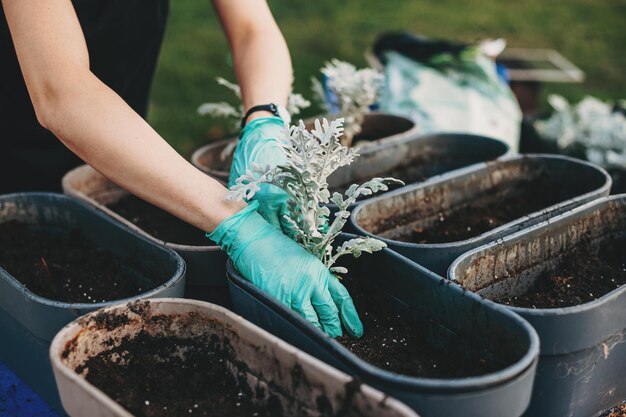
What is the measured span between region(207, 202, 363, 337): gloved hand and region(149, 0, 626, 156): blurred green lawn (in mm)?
2646

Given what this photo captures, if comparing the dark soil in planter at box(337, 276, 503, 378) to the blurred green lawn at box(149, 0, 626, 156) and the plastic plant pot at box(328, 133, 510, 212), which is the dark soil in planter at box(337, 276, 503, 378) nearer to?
the plastic plant pot at box(328, 133, 510, 212)

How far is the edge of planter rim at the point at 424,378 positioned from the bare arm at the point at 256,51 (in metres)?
0.77

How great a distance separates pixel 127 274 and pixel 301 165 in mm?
564

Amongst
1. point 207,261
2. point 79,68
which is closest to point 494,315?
point 207,261

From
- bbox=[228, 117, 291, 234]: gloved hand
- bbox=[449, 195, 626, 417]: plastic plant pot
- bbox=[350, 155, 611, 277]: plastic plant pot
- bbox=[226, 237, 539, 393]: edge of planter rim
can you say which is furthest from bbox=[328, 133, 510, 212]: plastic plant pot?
bbox=[226, 237, 539, 393]: edge of planter rim

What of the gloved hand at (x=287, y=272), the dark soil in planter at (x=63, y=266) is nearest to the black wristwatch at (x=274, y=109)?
the gloved hand at (x=287, y=272)

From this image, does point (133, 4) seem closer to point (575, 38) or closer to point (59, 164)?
point (59, 164)

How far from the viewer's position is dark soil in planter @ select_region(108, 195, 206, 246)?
196 cm

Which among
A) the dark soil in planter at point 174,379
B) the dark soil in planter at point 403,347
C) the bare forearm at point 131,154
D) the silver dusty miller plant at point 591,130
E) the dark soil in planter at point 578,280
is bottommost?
the dark soil in planter at point 174,379

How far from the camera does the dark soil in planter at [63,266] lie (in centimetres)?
165

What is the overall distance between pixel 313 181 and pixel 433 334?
0.37 meters

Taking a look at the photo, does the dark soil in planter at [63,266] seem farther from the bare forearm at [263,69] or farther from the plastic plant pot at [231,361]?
the bare forearm at [263,69]

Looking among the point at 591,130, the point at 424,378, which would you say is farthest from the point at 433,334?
the point at 591,130

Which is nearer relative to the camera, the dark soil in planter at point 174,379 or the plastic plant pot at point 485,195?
the dark soil in planter at point 174,379
